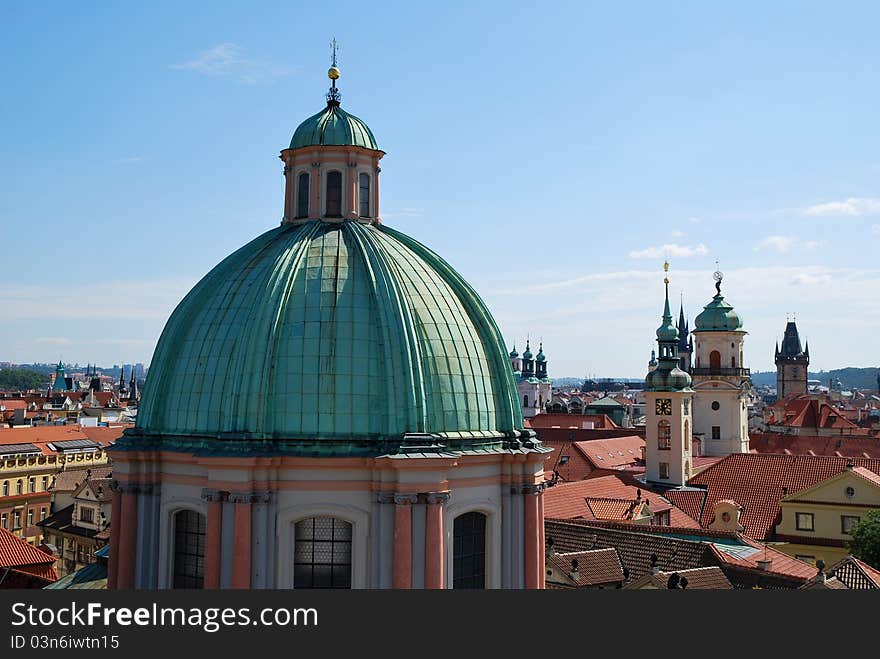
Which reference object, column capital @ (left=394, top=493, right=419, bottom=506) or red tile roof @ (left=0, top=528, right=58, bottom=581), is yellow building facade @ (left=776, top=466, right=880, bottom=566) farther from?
column capital @ (left=394, top=493, right=419, bottom=506)

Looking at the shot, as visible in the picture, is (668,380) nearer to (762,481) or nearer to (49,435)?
(762,481)

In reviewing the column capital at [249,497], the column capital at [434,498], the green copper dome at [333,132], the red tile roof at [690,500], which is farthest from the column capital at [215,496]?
the red tile roof at [690,500]

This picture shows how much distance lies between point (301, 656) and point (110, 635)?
135 inches

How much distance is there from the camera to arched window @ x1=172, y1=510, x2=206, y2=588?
76.2ft

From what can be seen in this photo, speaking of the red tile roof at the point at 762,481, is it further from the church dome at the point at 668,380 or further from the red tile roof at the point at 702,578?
the red tile roof at the point at 702,578

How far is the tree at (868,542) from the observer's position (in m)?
47.7

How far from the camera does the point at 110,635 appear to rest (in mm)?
16594

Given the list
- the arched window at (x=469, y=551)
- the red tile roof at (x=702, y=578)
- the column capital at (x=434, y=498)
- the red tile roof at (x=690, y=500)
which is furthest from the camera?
the red tile roof at (x=690, y=500)

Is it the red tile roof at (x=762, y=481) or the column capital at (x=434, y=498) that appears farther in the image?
the red tile roof at (x=762, y=481)

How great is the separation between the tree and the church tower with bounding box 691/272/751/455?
41.2m

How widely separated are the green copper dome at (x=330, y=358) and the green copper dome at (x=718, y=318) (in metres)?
71.4

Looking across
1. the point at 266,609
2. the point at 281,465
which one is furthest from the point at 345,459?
the point at 266,609

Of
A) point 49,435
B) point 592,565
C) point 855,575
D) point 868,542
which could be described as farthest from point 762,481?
point 49,435

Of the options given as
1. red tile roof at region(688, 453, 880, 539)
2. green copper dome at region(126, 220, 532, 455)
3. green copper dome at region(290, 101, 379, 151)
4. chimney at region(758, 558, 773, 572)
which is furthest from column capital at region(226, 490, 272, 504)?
red tile roof at region(688, 453, 880, 539)
